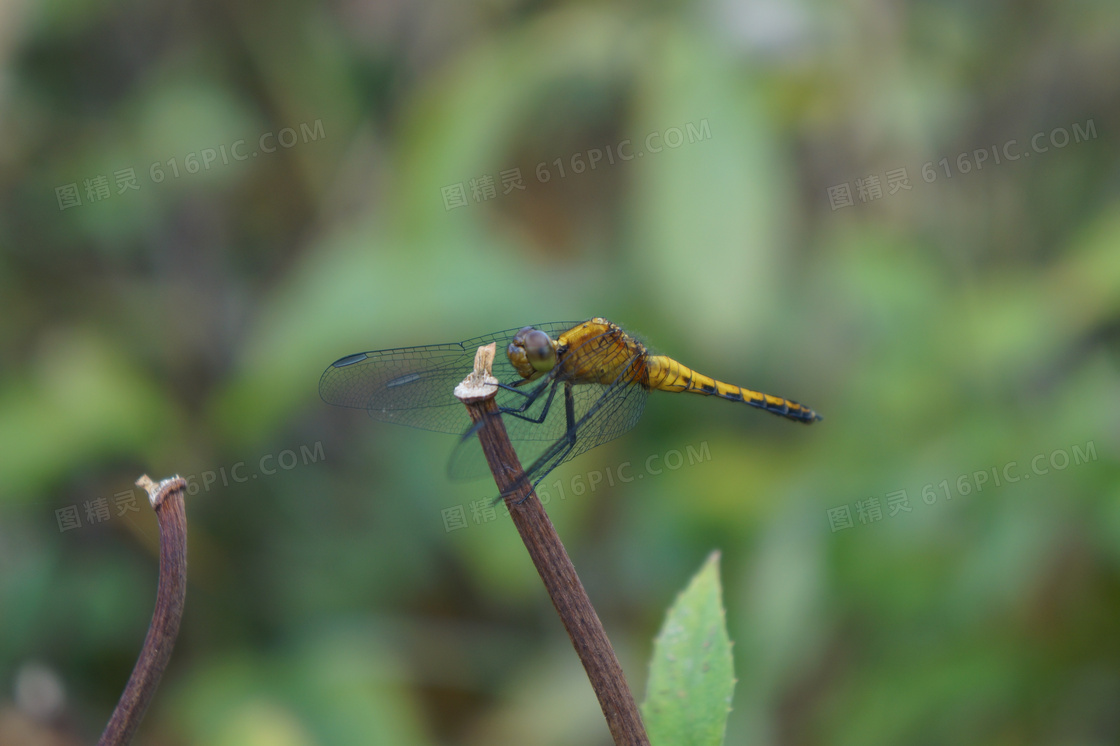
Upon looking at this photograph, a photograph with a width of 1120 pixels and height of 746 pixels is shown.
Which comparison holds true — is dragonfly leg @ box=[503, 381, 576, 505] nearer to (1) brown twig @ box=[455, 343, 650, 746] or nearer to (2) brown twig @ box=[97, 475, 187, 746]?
(1) brown twig @ box=[455, 343, 650, 746]

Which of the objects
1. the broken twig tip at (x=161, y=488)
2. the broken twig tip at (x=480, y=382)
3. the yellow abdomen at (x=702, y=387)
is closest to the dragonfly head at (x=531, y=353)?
the yellow abdomen at (x=702, y=387)

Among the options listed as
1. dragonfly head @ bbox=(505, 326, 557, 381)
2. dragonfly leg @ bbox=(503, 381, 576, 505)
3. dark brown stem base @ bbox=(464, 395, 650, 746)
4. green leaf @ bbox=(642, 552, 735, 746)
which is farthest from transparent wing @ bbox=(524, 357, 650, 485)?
dark brown stem base @ bbox=(464, 395, 650, 746)

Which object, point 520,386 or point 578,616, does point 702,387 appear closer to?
point 520,386

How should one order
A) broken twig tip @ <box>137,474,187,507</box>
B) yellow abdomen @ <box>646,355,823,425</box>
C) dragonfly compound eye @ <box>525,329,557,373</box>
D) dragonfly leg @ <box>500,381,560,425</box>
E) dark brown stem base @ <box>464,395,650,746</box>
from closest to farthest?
1. dark brown stem base @ <box>464,395,650,746</box>
2. broken twig tip @ <box>137,474,187,507</box>
3. dragonfly compound eye @ <box>525,329,557,373</box>
4. dragonfly leg @ <box>500,381,560,425</box>
5. yellow abdomen @ <box>646,355,823,425</box>

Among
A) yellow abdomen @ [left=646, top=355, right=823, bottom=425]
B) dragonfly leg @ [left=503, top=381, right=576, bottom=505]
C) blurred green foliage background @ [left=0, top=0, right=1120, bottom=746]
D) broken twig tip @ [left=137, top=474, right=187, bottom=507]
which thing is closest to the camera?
broken twig tip @ [left=137, top=474, right=187, bottom=507]

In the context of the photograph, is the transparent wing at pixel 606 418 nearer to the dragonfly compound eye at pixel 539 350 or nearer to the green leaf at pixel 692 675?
the dragonfly compound eye at pixel 539 350

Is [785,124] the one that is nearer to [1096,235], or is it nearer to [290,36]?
[1096,235]
